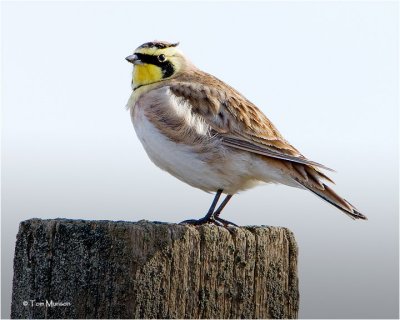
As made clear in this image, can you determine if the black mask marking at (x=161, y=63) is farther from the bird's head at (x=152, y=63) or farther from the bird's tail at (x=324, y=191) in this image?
the bird's tail at (x=324, y=191)

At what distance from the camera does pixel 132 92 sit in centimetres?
841

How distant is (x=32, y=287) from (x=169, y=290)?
842 mm

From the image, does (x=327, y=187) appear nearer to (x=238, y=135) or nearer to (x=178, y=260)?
(x=238, y=135)

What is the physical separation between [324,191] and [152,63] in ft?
→ 8.31

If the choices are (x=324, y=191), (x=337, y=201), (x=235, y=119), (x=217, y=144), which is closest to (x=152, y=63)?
(x=235, y=119)

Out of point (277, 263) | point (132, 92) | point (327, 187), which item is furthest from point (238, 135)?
point (277, 263)

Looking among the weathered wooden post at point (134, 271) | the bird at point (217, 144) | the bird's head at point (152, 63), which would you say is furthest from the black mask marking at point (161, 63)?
the weathered wooden post at point (134, 271)

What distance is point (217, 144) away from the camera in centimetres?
717

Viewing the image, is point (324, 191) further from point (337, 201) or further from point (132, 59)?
point (132, 59)

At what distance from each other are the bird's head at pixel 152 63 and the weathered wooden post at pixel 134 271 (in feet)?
12.4

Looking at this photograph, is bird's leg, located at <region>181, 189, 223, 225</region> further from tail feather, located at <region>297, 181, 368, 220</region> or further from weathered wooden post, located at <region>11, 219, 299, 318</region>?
weathered wooden post, located at <region>11, 219, 299, 318</region>

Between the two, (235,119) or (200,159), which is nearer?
(200,159)

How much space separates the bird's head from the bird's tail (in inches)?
82.5

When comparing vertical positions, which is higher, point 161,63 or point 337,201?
point 161,63
